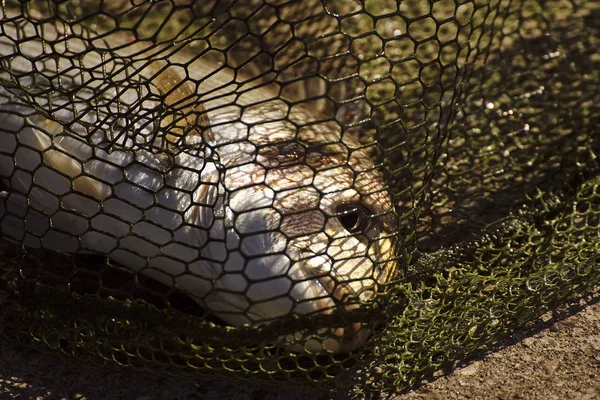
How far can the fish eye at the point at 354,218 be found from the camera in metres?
2.03

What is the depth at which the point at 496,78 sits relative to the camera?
112 inches

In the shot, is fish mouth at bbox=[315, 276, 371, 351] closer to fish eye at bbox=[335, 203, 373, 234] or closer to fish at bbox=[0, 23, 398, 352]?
fish at bbox=[0, 23, 398, 352]

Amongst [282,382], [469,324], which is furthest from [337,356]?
[469,324]

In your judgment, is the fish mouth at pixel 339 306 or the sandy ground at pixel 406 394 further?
the sandy ground at pixel 406 394

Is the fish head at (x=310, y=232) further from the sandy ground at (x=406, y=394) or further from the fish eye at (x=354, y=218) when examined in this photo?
the sandy ground at (x=406, y=394)

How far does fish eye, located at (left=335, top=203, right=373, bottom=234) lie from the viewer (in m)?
2.03

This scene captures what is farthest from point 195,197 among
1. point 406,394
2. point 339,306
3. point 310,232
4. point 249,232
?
point 406,394

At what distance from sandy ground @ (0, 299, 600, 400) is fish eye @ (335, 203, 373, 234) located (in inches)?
16.6

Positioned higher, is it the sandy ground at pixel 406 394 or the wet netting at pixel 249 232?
the wet netting at pixel 249 232

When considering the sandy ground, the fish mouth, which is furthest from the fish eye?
the sandy ground

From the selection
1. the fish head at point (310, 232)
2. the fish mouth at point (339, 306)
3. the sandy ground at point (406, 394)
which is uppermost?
the fish head at point (310, 232)

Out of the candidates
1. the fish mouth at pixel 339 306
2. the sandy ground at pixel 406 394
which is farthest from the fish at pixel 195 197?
the sandy ground at pixel 406 394

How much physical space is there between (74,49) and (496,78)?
1.45m

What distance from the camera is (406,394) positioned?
2.03 m
